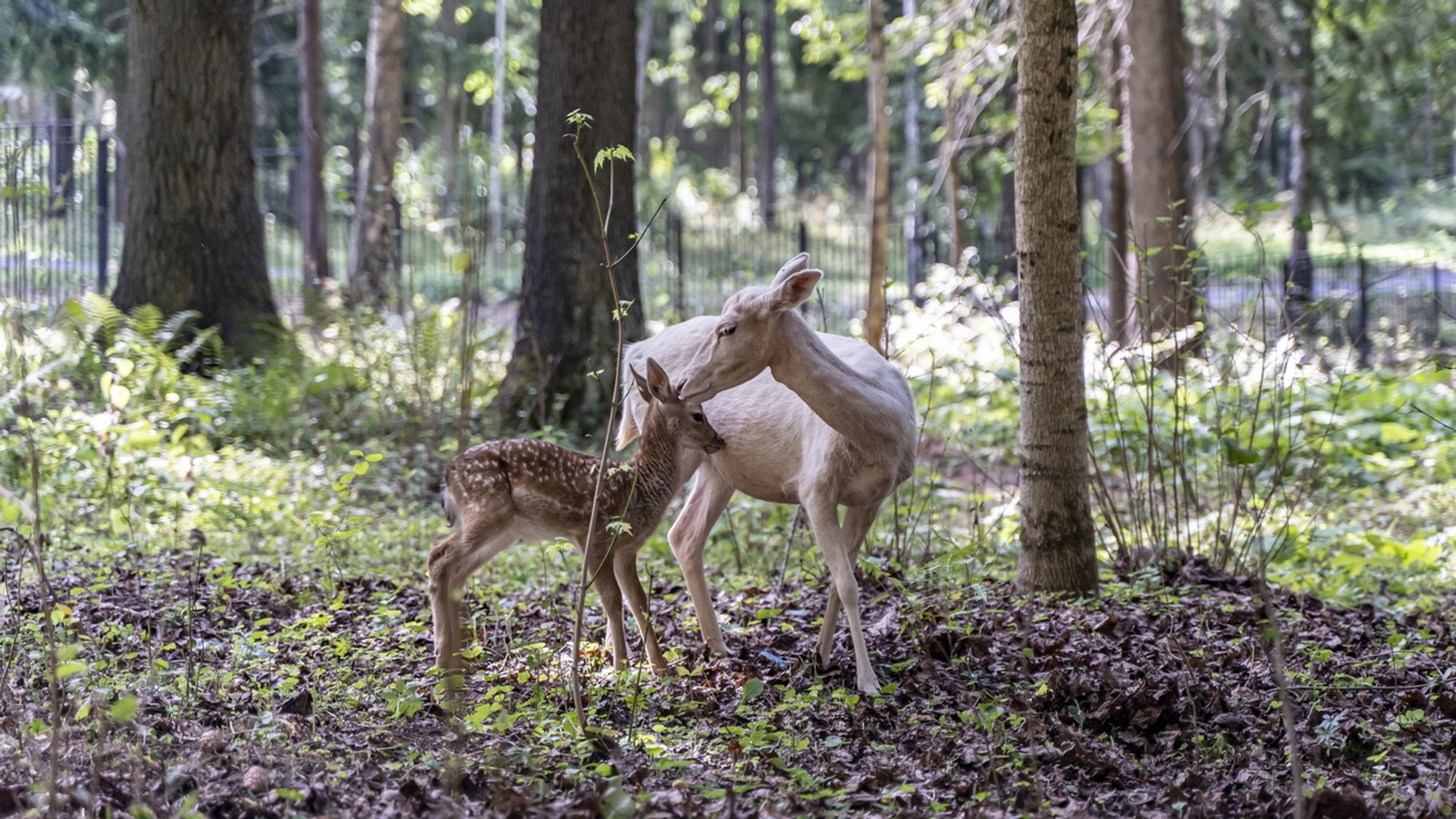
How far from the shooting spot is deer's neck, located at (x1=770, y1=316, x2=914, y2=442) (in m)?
5.05

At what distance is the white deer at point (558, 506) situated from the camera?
16.5 ft

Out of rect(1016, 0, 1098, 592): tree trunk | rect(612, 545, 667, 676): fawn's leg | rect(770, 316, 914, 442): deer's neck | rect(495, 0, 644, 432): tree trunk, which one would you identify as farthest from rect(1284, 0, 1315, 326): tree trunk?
rect(612, 545, 667, 676): fawn's leg

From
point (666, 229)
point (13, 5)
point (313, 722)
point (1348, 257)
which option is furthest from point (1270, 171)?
point (313, 722)

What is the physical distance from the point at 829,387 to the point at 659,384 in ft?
2.19

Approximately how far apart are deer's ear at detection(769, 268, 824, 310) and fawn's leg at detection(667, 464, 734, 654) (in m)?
1.26

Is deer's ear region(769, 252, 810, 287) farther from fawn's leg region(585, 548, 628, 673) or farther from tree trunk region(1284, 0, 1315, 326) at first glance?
tree trunk region(1284, 0, 1315, 326)

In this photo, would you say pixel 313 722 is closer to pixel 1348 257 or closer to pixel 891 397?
pixel 891 397

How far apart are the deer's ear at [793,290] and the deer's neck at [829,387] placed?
0.12m

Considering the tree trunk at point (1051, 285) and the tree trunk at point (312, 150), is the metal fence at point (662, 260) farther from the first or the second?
the tree trunk at point (1051, 285)

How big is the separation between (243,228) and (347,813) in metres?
9.39

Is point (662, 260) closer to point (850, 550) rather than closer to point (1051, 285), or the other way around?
point (1051, 285)

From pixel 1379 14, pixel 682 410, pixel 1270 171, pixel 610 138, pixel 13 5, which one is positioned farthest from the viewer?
pixel 1270 171

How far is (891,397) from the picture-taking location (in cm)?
531

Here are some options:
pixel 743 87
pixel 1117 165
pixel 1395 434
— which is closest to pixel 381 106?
pixel 1117 165
